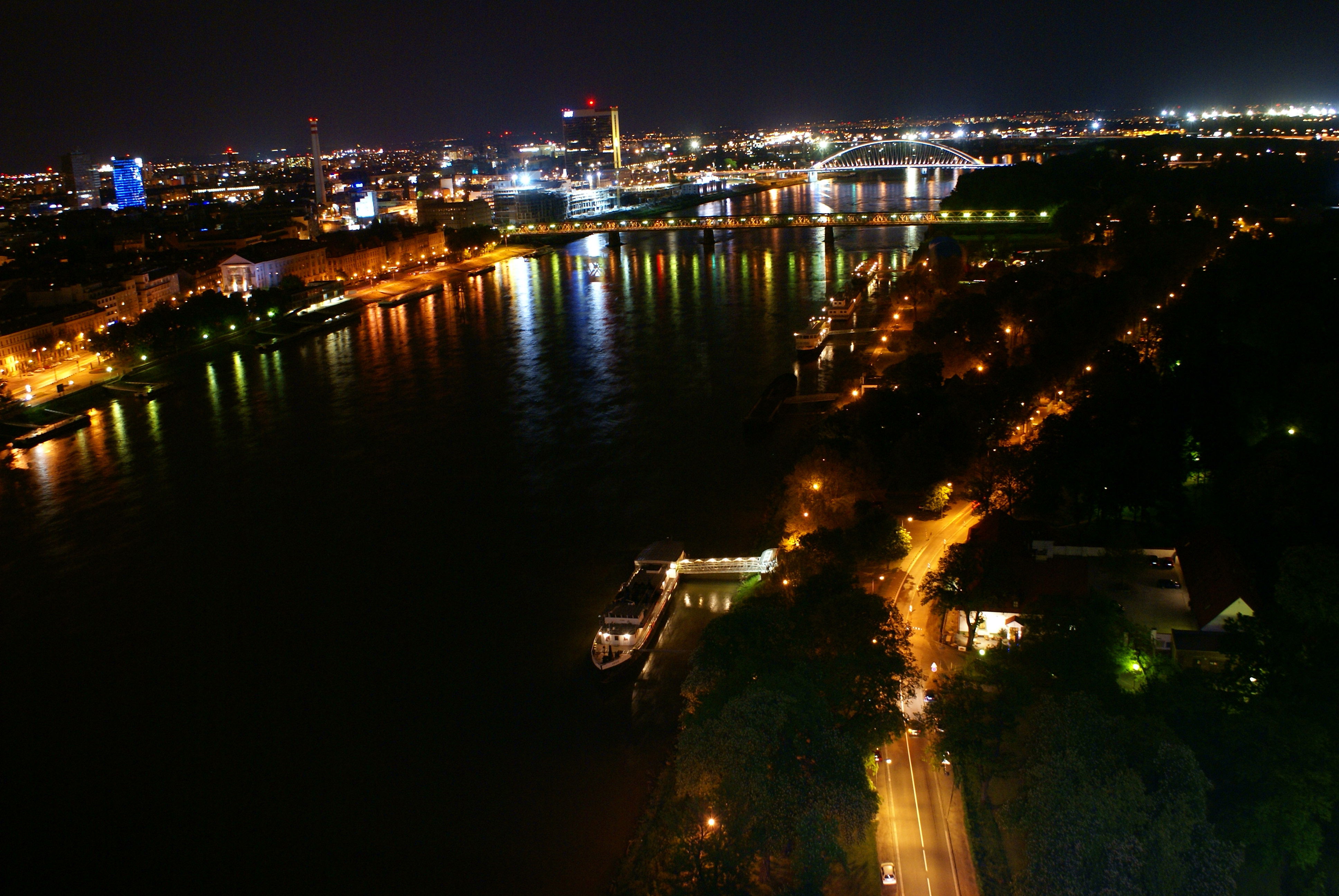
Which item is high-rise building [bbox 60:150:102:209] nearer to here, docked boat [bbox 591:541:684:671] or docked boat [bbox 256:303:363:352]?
docked boat [bbox 256:303:363:352]

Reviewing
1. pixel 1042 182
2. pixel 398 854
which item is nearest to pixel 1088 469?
pixel 398 854

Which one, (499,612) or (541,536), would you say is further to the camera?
(541,536)

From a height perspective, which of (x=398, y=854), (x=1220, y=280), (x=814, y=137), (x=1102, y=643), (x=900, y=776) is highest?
(x=814, y=137)

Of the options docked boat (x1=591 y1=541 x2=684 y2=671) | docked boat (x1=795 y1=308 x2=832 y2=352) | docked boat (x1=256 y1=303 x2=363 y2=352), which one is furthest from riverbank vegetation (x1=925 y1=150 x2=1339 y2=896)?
docked boat (x1=256 y1=303 x2=363 y2=352)

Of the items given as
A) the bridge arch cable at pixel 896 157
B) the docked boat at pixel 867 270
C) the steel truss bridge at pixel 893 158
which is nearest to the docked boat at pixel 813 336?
the docked boat at pixel 867 270

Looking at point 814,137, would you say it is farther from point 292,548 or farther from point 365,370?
point 292,548

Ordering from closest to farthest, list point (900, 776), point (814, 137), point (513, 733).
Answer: point (900, 776) → point (513, 733) → point (814, 137)
